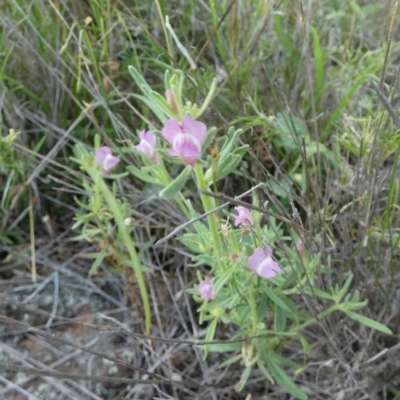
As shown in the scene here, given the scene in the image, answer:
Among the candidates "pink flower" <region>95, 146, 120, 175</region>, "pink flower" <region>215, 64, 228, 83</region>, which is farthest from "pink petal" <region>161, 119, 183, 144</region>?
"pink flower" <region>215, 64, 228, 83</region>

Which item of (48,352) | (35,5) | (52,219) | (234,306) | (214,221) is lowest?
(48,352)

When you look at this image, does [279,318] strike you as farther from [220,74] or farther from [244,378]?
[220,74]

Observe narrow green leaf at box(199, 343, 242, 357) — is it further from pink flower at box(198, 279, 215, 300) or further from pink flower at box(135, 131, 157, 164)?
pink flower at box(135, 131, 157, 164)

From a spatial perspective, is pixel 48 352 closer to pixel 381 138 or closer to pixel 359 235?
pixel 359 235

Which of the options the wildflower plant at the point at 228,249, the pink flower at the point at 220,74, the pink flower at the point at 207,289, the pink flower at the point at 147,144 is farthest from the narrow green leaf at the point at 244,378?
the pink flower at the point at 220,74

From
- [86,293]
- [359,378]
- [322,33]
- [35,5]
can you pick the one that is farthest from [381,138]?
[35,5]

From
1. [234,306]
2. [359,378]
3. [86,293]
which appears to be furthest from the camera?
[86,293]

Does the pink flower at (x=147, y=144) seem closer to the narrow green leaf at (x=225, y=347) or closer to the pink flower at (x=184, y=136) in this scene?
the pink flower at (x=184, y=136)

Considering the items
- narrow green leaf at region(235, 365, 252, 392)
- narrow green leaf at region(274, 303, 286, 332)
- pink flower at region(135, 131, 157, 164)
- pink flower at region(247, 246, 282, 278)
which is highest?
pink flower at region(135, 131, 157, 164)
